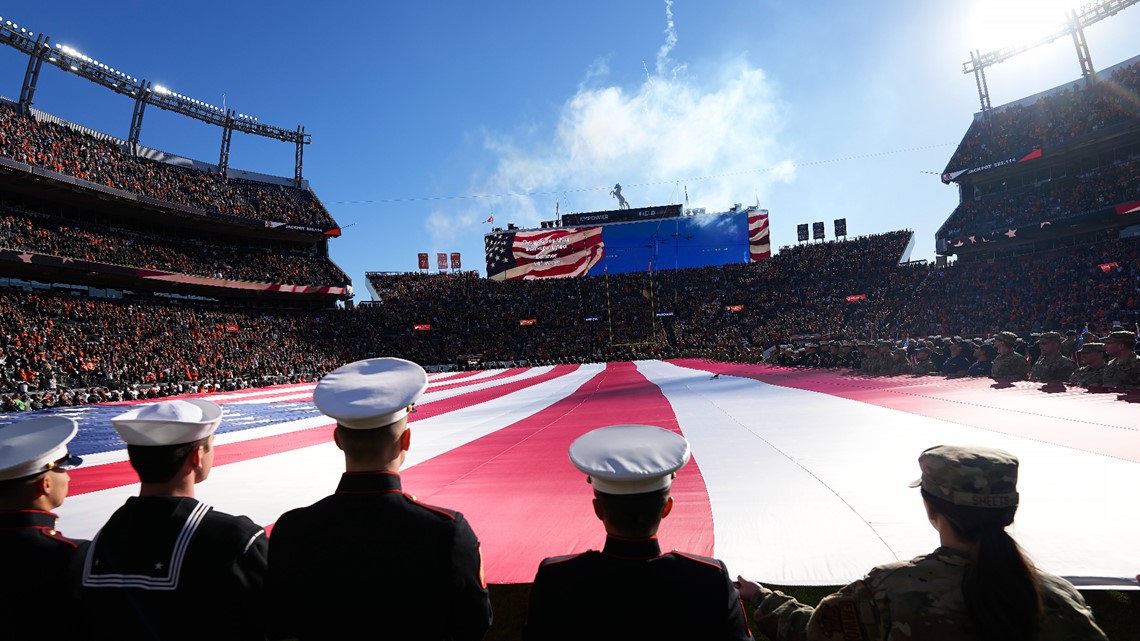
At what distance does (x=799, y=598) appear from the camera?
2383 mm

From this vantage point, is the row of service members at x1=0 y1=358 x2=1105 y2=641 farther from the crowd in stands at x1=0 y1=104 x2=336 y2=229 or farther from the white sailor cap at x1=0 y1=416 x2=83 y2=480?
the crowd in stands at x1=0 y1=104 x2=336 y2=229

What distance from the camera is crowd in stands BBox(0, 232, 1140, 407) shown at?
25.5 m

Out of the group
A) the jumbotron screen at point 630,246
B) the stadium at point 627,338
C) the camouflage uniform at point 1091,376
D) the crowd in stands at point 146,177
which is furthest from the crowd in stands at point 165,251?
the camouflage uniform at point 1091,376

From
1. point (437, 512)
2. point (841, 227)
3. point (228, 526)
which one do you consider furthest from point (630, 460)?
point (841, 227)

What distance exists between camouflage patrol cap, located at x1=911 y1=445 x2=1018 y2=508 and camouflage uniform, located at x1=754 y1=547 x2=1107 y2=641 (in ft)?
0.60

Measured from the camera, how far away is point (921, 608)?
5.24 ft

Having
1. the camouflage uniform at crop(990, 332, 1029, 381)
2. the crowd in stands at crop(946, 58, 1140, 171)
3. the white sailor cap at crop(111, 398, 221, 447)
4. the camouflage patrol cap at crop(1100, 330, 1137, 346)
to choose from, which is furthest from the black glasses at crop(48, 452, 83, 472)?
the crowd in stands at crop(946, 58, 1140, 171)

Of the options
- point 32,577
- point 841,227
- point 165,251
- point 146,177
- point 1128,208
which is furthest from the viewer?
point 841,227

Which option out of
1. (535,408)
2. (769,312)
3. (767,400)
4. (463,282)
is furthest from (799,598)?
(463,282)

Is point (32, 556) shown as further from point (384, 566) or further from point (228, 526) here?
point (384, 566)

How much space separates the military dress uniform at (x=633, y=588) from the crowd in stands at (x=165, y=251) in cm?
3738

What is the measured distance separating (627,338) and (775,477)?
137ft

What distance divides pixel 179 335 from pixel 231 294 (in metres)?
9.19

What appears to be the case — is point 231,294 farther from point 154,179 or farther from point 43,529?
point 43,529
